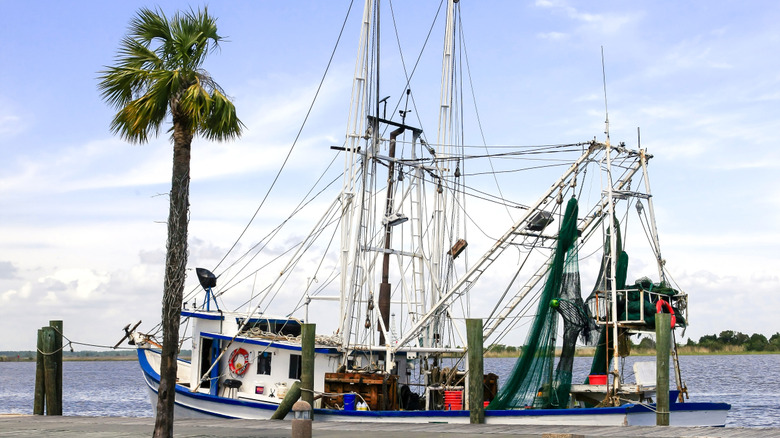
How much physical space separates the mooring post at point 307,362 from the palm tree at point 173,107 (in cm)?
613

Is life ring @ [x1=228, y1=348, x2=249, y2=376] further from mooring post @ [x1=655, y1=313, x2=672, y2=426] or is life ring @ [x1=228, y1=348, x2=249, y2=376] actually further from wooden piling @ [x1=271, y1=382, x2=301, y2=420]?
mooring post @ [x1=655, y1=313, x2=672, y2=426]

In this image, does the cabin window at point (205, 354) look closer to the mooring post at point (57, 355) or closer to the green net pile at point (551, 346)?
the mooring post at point (57, 355)

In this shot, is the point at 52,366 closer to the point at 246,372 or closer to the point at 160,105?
the point at 246,372

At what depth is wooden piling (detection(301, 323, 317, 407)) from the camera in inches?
797

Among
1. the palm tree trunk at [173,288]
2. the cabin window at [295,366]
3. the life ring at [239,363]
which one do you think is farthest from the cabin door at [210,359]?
the palm tree trunk at [173,288]

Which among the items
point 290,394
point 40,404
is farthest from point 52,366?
point 290,394

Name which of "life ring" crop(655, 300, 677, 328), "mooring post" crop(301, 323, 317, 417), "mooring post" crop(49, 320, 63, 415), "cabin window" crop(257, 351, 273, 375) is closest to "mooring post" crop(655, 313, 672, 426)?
"life ring" crop(655, 300, 677, 328)

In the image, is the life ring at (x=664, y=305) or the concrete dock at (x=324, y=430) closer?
the concrete dock at (x=324, y=430)

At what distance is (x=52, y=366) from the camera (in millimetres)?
23250

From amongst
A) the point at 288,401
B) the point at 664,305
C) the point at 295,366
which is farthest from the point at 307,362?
the point at 664,305

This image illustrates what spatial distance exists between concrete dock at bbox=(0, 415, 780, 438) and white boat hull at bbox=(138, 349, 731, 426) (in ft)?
2.10

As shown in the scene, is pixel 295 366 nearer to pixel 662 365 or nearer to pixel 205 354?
pixel 205 354

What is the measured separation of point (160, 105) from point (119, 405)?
3908cm

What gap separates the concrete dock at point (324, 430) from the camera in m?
16.1
